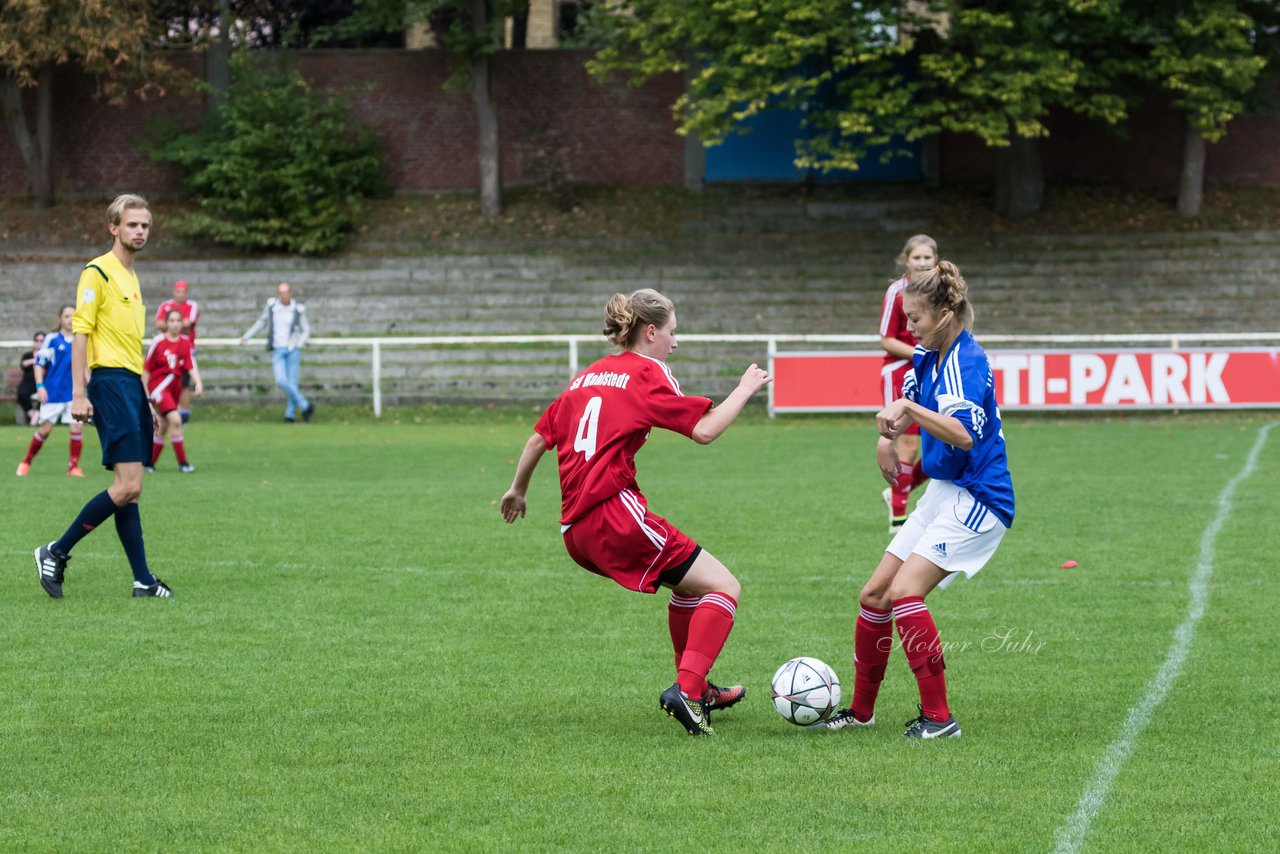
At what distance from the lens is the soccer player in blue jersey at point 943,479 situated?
5480 millimetres

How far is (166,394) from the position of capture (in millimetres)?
15930

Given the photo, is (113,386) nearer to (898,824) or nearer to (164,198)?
(898,824)

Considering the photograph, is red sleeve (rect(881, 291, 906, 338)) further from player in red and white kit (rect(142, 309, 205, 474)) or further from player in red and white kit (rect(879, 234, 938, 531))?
player in red and white kit (rect(142, 309, 205, 474))

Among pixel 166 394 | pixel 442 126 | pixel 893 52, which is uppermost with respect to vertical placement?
pixel 893 52

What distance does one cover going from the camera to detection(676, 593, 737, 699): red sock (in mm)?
5754

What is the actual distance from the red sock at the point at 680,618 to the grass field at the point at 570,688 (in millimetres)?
290

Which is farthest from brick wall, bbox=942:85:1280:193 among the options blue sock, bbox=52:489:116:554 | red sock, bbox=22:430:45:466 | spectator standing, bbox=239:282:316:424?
blue sock, bbox=52:489:116:554

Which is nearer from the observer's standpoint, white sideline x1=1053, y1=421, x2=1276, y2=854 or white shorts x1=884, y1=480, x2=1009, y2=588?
white sideline x1=1053, y1=421, x2=1276, y2=854

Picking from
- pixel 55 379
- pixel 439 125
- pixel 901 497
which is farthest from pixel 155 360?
pixel 439 125

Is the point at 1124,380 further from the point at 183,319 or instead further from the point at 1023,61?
the point at 183,319

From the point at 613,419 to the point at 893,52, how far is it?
83.7ft

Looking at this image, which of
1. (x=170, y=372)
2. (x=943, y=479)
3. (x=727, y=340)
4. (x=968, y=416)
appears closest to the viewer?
(x=968, y=416)

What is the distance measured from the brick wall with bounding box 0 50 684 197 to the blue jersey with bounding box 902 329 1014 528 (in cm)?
3157

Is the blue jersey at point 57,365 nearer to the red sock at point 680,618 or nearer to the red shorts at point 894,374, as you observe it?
the red shorts at point 894,374
